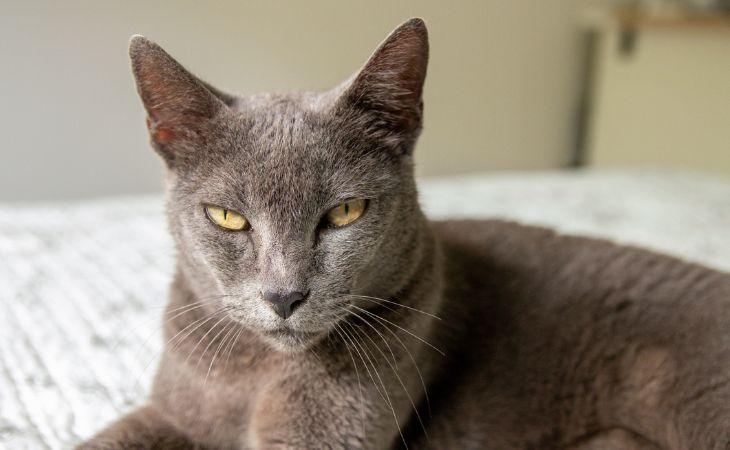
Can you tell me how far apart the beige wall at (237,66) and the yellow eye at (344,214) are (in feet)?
6.86

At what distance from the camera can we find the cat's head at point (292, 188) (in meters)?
0.84

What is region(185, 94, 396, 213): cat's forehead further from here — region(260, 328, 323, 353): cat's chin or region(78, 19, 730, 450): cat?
region(260, 328, 323, 353): cat's chin

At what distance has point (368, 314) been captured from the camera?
92 centimetres

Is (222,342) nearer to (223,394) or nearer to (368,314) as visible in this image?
(223,394)

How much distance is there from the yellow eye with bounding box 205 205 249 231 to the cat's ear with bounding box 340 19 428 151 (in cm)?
21

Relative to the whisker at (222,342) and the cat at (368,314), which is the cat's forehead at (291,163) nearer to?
the cat at (368,314)

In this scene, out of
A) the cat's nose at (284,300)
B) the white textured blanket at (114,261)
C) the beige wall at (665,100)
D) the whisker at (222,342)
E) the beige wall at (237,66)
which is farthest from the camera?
the beige wall at (665,100)

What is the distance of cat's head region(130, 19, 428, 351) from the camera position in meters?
0.84

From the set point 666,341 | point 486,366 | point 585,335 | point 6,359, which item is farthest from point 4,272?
point 666,341

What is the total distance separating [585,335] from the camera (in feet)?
3.62

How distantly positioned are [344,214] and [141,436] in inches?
17.3

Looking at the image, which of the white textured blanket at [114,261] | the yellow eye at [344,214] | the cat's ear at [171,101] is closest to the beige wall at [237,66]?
the white textured blanket at [114,261]

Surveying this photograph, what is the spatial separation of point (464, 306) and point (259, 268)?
0.42m

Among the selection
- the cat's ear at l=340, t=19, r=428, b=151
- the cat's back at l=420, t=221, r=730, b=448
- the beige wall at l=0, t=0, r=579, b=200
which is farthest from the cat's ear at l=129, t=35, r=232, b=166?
the beige wall at l=0, t=0, r=579, b=200
